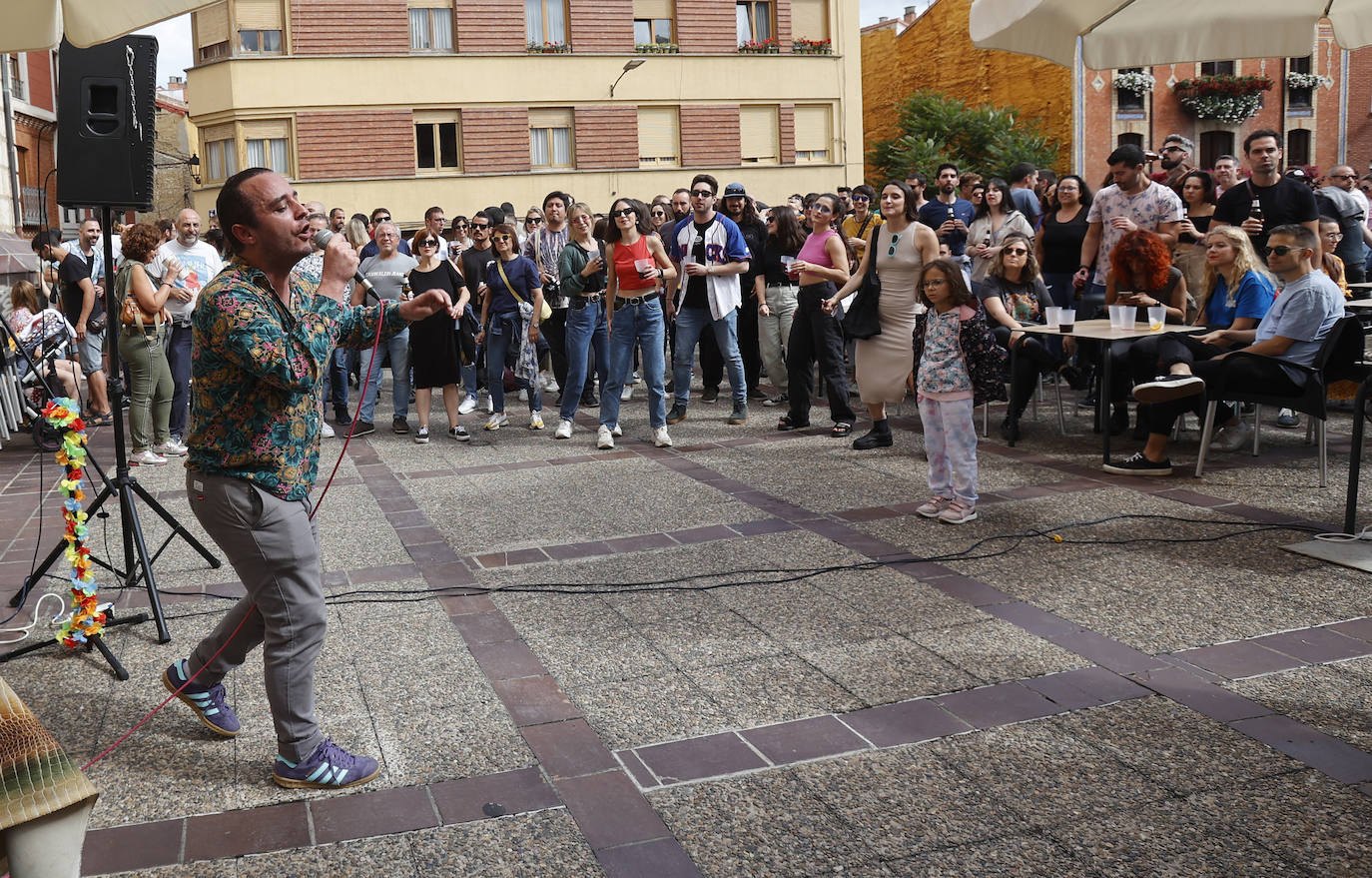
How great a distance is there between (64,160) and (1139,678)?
5.46 metres

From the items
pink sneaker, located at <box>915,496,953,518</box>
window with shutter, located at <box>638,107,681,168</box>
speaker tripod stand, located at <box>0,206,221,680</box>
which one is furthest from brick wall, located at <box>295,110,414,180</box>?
pink sneaker, located at <box>915,496,953,518</box>

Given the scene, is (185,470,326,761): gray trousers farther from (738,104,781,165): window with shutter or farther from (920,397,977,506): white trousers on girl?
(738,104,781,165): window with shutter

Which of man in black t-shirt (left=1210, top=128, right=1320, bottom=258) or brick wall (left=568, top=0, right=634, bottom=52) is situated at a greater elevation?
brick wall (left=568, top=0, right=634, bottom=52)

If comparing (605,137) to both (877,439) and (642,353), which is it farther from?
(877,439)

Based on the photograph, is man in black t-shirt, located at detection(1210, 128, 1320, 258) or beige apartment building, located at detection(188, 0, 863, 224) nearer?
man in black t-shirt, located at detection(1210, 128, 1320, 258)

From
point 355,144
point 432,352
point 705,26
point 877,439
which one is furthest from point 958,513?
point 705,26

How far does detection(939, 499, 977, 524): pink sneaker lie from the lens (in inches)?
273

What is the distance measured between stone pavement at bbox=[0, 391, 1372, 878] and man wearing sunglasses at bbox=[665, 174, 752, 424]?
3.31 meters

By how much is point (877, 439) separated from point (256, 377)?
645 cm

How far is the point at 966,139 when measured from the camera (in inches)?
1518

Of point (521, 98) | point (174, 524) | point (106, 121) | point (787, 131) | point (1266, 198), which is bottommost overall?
point (174, 524)

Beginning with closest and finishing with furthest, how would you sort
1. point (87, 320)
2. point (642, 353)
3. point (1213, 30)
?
point (1213, 30) < point (642, 353) < point (87, 320)

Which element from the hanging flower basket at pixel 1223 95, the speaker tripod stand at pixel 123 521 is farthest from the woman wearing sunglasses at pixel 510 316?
the hanging flower basket at pixel 1223 95

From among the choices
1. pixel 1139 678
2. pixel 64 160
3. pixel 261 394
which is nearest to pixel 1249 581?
pixel 1139 678
